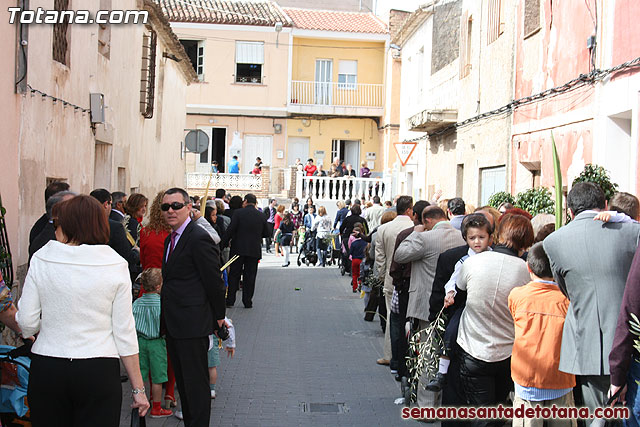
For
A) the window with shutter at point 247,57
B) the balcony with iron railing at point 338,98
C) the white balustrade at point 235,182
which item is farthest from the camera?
the balcony with iron railing at point 338,98

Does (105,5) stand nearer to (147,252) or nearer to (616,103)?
(147,252)

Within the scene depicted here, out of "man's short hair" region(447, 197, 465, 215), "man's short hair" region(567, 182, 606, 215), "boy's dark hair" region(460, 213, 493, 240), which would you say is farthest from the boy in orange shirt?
"man's short hair" region(447, 197, 465, 215)

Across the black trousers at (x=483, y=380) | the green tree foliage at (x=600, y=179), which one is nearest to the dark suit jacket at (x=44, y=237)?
the black trousers at (x=483, y=380)

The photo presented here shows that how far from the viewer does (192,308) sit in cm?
565

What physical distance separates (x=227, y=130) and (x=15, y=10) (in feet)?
83.3

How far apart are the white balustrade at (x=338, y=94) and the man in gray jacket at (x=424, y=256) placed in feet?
90.4

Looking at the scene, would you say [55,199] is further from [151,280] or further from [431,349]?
[431,349]

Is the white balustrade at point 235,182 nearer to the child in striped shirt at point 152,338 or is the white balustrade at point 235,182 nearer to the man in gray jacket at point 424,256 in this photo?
the man in gray jacket at point 424,256

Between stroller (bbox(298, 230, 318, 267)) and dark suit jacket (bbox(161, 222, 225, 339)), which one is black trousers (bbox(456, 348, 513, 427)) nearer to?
dark suit jacket (bbox(161, 222, 225, 339))

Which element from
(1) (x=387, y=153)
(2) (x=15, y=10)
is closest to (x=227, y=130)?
(1) (x=387, y=153)

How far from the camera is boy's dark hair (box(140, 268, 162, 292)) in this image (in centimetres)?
666

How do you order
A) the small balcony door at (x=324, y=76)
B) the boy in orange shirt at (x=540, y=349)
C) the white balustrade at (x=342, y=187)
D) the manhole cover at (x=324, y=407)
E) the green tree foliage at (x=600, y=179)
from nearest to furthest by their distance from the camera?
the boy in orange shirt at (x=540, y=349), the manhole cover at (x=324, y=407), the green tree foliage at (x=600, y=179), the white balustrade at (x=342, y=187), the small balcony door at (x=324, y=76)

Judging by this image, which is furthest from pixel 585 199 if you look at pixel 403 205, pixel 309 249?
pixel 309 249

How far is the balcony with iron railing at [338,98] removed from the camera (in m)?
34.0
